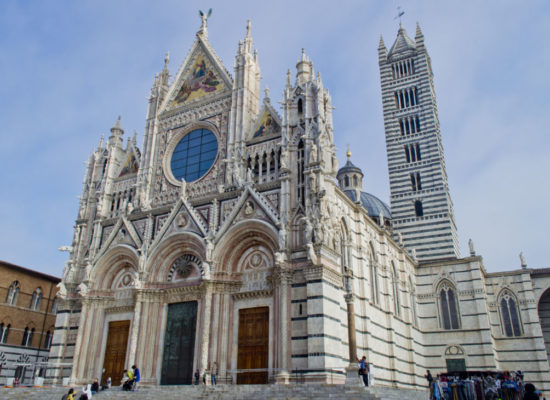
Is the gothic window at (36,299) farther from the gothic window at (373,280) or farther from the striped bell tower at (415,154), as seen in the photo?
the striped bell tower at (415,154)

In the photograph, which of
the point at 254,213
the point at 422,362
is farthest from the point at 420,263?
the point at 254,213

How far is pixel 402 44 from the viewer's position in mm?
45875

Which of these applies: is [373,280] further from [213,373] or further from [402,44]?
[402,44]

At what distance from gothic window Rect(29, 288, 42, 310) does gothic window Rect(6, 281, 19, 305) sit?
1274 mm

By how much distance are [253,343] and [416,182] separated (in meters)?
25.1

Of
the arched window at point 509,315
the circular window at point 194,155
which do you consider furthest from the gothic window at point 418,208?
the circular window at point 194,155

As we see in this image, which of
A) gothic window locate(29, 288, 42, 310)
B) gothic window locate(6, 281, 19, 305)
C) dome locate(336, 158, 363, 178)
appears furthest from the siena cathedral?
dome locate(336, 158, 363, 178)

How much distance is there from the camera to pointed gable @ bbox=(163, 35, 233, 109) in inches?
1046

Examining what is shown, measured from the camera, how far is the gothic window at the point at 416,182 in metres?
39.8

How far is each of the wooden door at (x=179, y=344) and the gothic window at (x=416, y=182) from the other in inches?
960

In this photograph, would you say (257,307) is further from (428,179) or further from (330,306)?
(428,179)

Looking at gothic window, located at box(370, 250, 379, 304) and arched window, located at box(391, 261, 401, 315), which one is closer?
gothic window, located at box(370, 250, 379, 304)

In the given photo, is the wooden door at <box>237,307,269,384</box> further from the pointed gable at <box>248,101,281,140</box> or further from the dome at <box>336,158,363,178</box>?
the dome at <box>336,158,363,178</box>

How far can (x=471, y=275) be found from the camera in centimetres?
3269
